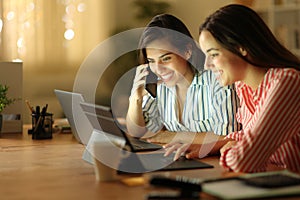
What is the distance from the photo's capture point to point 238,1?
4.80 m

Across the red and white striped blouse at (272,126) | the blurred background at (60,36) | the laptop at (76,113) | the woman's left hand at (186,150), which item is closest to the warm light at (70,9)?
the blurred background at (60,36)

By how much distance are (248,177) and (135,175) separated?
1.14 feet

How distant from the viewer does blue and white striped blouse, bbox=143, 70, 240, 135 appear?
2.16 metres

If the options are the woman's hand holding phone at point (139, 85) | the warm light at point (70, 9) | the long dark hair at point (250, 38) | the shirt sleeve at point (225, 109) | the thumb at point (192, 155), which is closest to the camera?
the long dark hair at point (250, 38)

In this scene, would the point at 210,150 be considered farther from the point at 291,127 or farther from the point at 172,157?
the point at 291,127

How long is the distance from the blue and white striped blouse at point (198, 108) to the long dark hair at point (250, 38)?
1.66 ft

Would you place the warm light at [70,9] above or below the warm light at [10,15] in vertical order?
above

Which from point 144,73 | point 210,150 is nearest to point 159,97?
point 144,73

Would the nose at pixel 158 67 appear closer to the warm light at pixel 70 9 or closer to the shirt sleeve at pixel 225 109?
the shirt sleeve at pixel 225 109

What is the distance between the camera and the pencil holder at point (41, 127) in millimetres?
2473

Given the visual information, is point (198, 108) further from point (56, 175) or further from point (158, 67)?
point (56, 175)

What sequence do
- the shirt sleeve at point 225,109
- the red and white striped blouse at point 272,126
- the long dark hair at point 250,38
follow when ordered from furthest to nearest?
1. the shirt sleeve at point 225,109
2. the long dark hair at point 250,38
3. the red and white striped blouse at point 272,126

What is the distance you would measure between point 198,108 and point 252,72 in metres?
0.67

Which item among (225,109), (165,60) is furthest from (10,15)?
(225,109)
